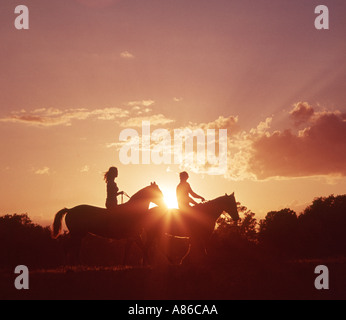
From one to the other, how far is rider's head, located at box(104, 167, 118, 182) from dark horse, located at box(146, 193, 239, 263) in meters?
2.12

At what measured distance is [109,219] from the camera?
1762 cm

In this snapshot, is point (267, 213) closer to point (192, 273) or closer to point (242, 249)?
point (242, 249)

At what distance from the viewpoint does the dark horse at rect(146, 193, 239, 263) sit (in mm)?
18312

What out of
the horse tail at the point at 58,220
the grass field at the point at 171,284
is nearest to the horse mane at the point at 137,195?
the horse tail at the point at 58,220

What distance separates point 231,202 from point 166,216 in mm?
2751

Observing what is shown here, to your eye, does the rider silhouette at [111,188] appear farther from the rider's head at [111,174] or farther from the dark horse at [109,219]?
the dark horse at [109,219]

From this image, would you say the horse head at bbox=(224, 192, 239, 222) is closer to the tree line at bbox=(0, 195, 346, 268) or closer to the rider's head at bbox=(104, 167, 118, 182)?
the rider's head at bbox=(104, 167, 118, 182)

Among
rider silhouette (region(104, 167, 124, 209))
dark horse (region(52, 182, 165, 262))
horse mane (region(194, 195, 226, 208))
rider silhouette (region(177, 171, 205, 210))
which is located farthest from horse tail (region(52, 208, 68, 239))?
horse mane (region(194, 195, 226, 208))

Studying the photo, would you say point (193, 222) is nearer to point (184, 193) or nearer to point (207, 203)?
point (207, 203)

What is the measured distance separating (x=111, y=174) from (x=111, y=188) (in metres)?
0.55

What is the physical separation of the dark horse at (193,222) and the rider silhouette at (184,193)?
0.88 feet
